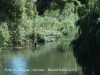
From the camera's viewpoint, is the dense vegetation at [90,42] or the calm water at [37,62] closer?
the dense vegetation at [90,42]

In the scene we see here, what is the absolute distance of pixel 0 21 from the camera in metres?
20.0

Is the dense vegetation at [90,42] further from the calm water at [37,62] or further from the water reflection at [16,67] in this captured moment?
the water reflection at [16,67]

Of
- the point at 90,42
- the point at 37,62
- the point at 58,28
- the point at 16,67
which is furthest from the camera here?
the point at 58,28

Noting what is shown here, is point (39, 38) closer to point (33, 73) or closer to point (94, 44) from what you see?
point (33, 73)

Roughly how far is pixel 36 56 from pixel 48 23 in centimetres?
1354

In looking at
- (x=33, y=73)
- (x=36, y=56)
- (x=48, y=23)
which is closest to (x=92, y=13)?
(x=33, y=73)

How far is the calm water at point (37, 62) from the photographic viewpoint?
17156 millimetres

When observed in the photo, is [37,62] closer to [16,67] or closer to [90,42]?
[16,67]

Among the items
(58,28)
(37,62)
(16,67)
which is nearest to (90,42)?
(16,67)

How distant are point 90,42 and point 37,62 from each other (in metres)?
9.51

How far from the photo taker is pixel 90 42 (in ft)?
36.4

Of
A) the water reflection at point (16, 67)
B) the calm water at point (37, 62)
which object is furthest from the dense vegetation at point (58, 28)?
the water reflection at point (16, 67)

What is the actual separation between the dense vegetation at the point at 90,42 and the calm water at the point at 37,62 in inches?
181

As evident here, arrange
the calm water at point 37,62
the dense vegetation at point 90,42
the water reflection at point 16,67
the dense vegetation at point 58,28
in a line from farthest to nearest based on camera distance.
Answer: the calm water at point 37,62 → the water reflection at point 16,67 → the dense vegetation at point 58,28 → the dense vegetation at point 90,42
